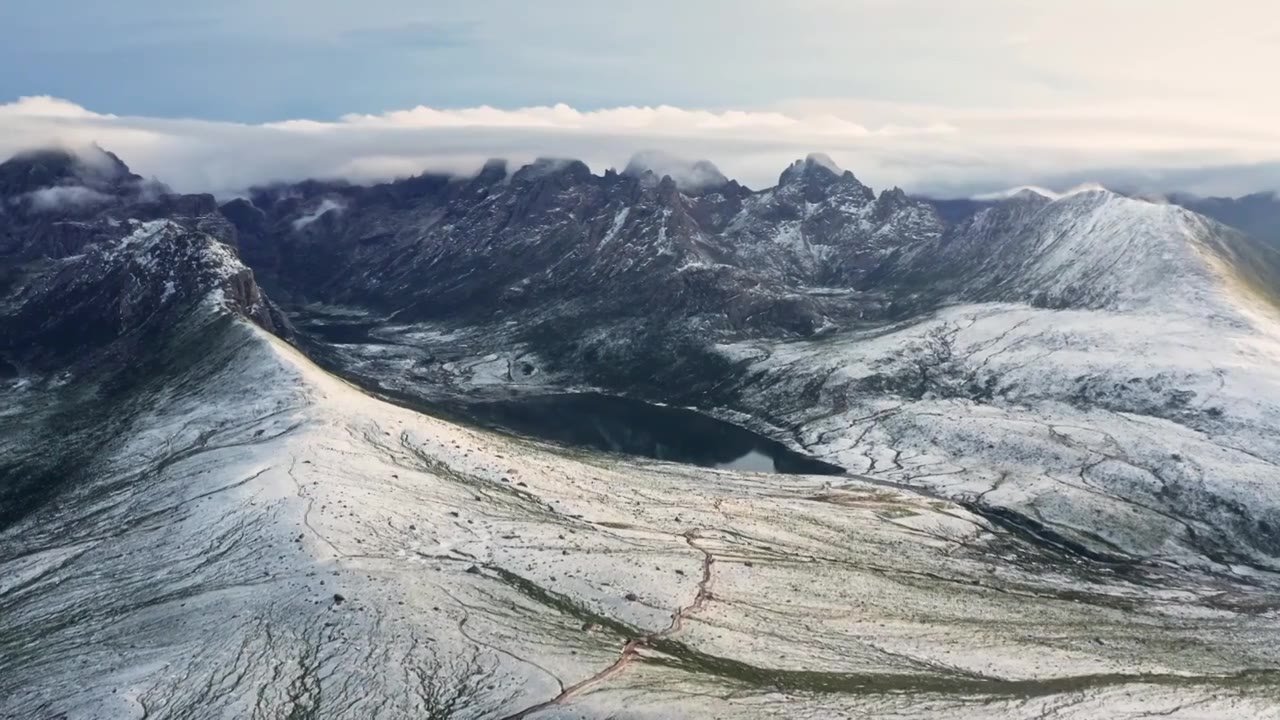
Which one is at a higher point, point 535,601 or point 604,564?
point 604,564

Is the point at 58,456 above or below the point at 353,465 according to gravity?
below

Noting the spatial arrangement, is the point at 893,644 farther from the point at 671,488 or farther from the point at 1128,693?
the point at 671,488

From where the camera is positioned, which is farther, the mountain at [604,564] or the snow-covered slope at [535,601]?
the mountain at [604,564]

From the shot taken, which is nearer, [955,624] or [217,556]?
[955,624]

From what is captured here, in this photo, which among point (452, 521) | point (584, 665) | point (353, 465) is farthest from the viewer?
point (353, 465)

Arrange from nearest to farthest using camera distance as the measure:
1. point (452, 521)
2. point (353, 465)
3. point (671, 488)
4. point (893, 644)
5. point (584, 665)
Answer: point (584, 665) → point (893, 644) → point (452, 521) → point (353, 465) → point (671, 488)

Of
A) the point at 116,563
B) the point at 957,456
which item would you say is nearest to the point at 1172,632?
the point at 957,456

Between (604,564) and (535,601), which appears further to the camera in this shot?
(604,564)

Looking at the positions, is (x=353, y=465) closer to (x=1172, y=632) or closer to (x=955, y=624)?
(x=955, y=624)

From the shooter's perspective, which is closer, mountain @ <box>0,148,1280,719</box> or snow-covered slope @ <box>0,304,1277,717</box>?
snow-covered slope @ <box>0,304,1277,717</box>
